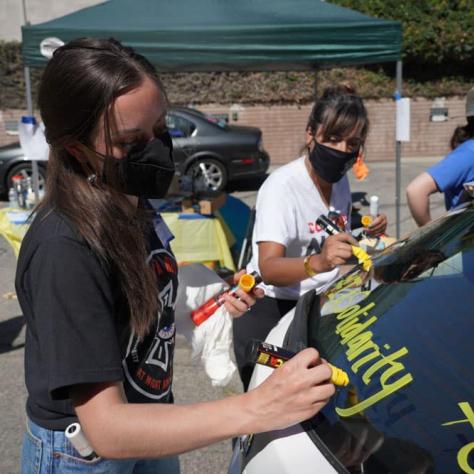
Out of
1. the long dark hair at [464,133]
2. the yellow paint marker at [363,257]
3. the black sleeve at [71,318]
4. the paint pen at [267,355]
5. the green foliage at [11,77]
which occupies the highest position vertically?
the black sleeve at [71,318]

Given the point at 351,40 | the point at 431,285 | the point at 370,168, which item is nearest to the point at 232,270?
the point at 351,40

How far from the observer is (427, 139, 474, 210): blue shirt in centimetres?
309

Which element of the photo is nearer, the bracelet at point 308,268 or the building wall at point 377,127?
the bracelet at point 308,268

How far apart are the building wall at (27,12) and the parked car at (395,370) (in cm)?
1787

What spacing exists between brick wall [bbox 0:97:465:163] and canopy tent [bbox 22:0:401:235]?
8956 millimetres

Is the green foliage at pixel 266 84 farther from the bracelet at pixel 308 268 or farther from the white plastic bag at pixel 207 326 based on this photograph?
the bracelet at pixel 308 268

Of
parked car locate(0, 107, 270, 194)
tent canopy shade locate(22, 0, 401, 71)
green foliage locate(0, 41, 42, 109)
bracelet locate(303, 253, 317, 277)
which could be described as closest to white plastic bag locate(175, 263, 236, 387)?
bracelet locate(303, 253, 317, 277)

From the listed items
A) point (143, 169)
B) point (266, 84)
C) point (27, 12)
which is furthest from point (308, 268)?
point (27, 12)

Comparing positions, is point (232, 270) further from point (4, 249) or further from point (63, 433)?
point (63, 433)

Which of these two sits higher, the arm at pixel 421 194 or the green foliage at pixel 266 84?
the arm at pixel 421 194

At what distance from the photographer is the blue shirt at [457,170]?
10.1 ft

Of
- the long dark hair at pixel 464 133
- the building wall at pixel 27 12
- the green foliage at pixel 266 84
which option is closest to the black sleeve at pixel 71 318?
the long dark hair at pixel 464 133

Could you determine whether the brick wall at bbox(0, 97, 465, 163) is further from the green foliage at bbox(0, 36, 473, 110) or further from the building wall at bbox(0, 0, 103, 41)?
the building wall at bbox(0, 0, 103, 41)

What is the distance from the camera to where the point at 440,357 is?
1510 millimetres
